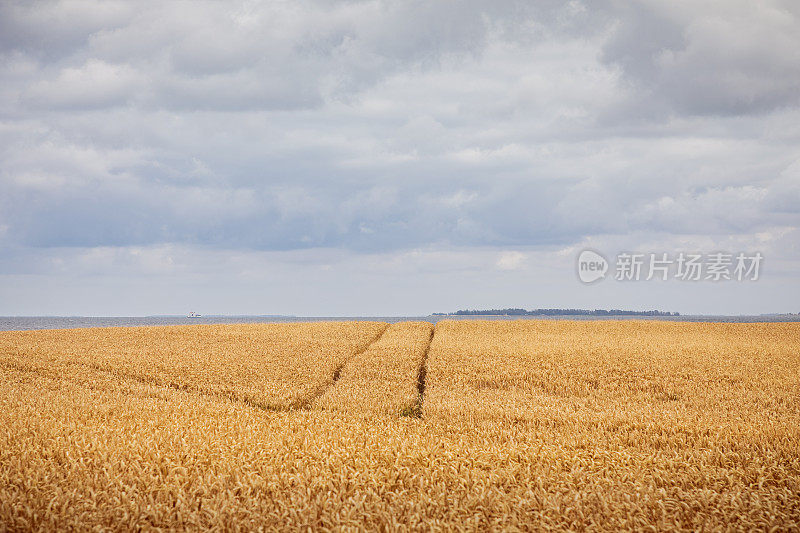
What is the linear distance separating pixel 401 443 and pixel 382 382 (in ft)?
34.6

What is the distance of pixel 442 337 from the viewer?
1336 inches

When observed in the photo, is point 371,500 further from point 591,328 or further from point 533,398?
point 591,328

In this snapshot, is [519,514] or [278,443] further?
[278,443]

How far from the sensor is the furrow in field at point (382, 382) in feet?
51.9

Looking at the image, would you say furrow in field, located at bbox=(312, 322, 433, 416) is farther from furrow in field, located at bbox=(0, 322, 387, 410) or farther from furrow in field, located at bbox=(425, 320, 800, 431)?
furrow in field, located at bbox=(0, 322, 387, 410)

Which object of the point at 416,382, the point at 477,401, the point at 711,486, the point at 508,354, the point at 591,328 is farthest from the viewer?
the point at 591,328

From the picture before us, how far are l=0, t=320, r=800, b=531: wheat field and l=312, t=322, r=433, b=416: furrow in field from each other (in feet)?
0.38

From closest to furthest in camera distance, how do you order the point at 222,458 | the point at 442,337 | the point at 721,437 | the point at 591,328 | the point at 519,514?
the point at 519,514
the point at 222,458
the point at 721,437
the point at 442,337
the point at 591,328

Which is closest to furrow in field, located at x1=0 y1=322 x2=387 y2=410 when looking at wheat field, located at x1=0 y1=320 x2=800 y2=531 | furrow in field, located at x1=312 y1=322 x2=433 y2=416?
wheat field, located at x1=0 y1=320 x2=800 y2=531

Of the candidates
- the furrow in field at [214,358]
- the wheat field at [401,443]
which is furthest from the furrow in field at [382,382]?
the furrow in field at [214,358]

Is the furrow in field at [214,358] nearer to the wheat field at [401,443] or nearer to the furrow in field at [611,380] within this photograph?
the wheat field at [401,443]

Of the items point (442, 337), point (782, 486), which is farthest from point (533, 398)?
point (442, 337)

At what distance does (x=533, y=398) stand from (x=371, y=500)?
40.2ft

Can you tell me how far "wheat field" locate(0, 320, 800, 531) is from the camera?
20.4ft
